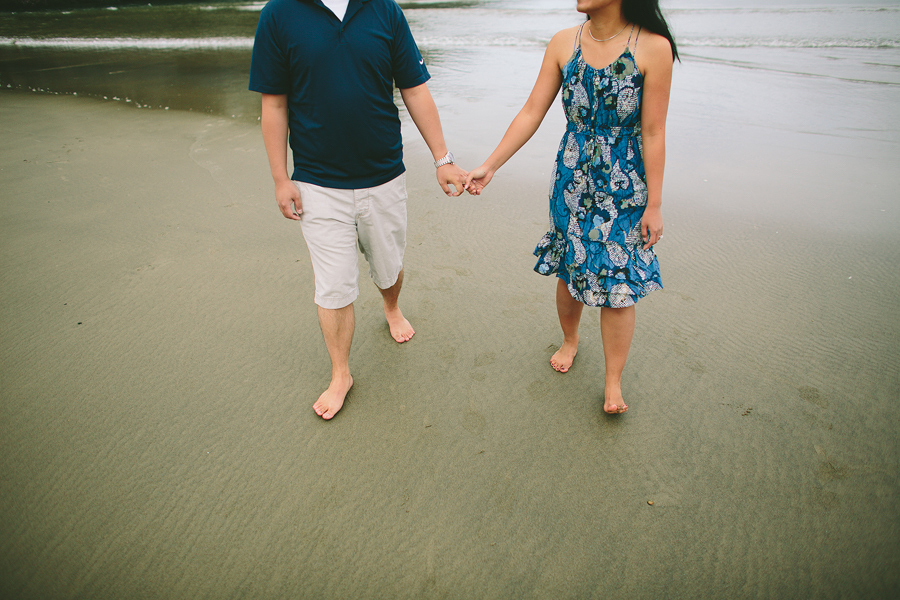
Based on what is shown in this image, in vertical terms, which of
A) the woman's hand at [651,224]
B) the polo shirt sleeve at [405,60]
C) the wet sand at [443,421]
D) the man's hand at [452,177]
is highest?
the polo shirt sleeve at [405,60]

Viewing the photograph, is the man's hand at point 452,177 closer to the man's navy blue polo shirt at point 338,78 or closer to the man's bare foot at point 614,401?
the man's navy blue polo shirt at point 338,78

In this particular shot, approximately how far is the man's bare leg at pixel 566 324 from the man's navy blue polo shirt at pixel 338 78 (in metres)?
1.02

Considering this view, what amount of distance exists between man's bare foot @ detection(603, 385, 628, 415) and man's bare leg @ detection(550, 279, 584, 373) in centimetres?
31

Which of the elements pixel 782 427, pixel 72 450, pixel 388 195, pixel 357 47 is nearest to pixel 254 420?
pixel 72 450

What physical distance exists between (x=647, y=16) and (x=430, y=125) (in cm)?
95

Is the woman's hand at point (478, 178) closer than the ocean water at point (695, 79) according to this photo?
Yes

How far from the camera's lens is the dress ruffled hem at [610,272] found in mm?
1870

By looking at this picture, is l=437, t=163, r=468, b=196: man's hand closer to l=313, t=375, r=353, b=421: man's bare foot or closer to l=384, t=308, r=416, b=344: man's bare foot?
l=384, t=308, r=416, b=344: man's bare foot

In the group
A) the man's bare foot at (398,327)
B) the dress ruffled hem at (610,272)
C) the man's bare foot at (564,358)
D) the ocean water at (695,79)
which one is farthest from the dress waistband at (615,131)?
the ocean water at (695,79)

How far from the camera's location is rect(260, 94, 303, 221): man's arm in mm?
1845

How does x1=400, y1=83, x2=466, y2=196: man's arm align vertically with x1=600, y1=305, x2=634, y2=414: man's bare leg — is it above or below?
above

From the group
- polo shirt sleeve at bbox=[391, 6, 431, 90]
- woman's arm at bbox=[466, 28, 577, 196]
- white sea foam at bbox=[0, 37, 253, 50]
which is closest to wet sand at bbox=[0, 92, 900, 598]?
woman's arm at bbox=[466, 28, 577, 196]

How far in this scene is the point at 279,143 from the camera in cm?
189

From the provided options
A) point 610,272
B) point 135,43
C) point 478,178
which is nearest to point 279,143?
point 478,178
